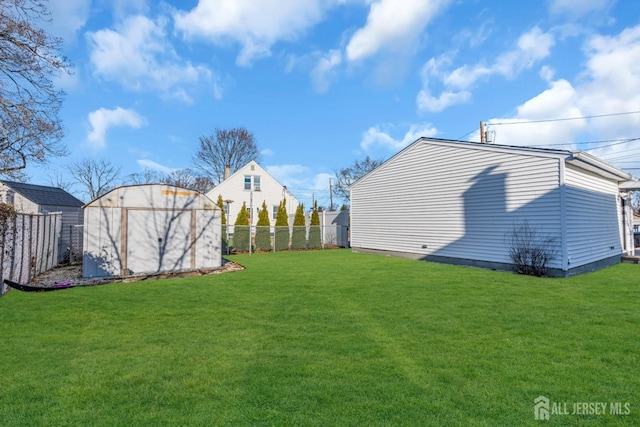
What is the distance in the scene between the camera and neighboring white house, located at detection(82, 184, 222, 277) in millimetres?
9898

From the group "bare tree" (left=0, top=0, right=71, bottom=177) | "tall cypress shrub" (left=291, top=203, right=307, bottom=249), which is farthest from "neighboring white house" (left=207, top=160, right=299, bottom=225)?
"bare tree" (left=0, top=0, right=71, bottom=177)

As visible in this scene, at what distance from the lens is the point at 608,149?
722 inches

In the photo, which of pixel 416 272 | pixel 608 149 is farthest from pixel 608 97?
pixel 416 272

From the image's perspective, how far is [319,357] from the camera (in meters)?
3.58

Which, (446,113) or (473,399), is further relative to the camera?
(446,113)

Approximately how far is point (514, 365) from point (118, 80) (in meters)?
13.3

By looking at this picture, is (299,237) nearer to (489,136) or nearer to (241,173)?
(241,173)

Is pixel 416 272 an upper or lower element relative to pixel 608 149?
lower

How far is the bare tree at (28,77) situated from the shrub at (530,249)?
13.2 meters

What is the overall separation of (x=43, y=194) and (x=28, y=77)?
14617 millimetres

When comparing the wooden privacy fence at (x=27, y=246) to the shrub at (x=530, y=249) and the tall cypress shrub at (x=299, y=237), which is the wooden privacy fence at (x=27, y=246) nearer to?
the tall cypress shrub at (x=299, y=237)

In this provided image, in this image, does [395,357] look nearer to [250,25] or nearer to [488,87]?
[250,25]

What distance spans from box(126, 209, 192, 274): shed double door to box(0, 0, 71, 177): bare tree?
3.06m

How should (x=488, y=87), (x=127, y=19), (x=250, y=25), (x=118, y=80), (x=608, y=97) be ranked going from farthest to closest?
(x=608, y=97), (x=488, y=87), (x=118, y=80), (x=250, y=25), (x=127, y=19)
